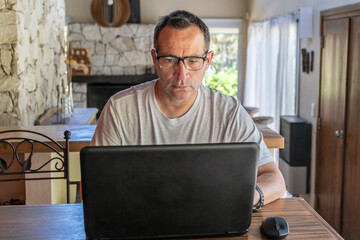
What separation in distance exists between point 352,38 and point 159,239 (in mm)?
3113

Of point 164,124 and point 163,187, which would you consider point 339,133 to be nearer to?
point 164,124

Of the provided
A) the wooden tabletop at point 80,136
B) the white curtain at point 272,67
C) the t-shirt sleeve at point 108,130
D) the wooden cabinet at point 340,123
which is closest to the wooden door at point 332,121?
the wooden cabinet at point 340,123

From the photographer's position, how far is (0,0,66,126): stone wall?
3.27m

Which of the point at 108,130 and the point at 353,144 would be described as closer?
the point at 108,130

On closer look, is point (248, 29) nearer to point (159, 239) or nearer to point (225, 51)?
point (225, 51)

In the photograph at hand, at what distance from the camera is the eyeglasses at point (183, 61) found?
1.48m

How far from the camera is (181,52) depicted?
1479 mm

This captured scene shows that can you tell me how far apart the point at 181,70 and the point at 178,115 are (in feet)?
0.66

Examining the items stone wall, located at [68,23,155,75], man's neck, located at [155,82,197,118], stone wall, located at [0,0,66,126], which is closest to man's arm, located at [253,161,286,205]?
man's neck, located at [155,82,197,118]

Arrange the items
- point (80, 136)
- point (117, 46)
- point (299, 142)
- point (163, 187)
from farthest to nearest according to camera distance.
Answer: point (117, 46) < point (299, 142) < point (80, 136) < point (163, 187)

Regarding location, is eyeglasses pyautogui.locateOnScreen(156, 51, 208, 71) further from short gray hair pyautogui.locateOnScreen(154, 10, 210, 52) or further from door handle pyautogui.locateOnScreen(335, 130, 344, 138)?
door handle pyautogui.locateOnScreen(335, 130, 344, 138)

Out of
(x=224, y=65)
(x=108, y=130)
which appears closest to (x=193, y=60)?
(x=108, y=130)

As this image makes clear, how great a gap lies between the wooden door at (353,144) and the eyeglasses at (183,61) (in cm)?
254

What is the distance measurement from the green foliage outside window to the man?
6499 mm
